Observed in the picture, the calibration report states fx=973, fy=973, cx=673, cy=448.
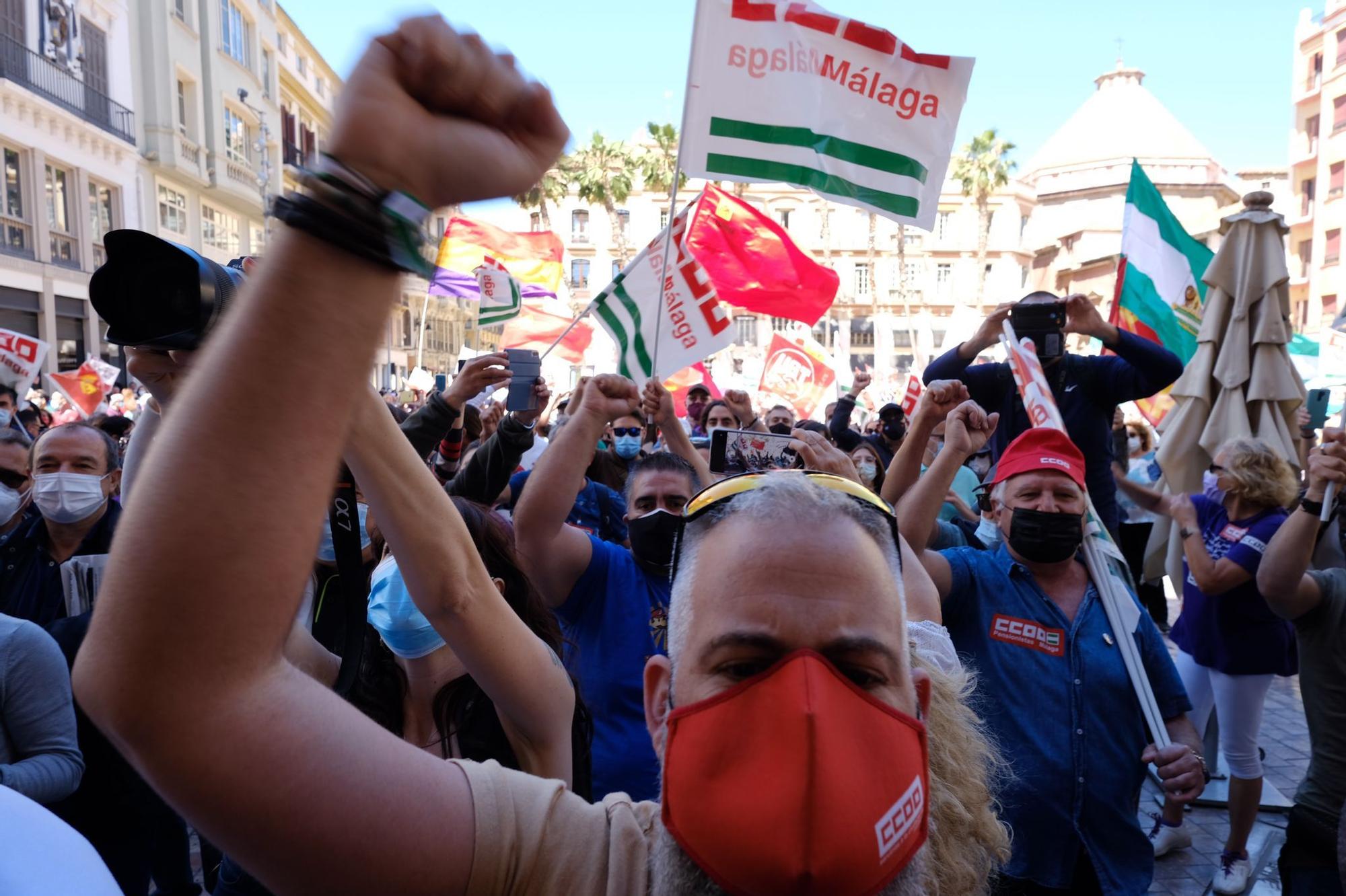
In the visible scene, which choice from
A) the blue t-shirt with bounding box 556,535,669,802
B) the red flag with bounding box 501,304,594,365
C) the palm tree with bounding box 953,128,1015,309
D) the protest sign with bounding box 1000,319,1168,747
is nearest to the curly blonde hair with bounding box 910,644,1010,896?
the blue t-shirt with bounding box 556,535,669,802

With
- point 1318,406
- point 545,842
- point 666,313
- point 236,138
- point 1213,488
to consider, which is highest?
point 236,138

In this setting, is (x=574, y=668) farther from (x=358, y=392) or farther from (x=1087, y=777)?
(x=358, y=392)

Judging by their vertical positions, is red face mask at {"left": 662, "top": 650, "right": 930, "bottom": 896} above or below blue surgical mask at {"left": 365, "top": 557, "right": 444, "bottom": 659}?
above

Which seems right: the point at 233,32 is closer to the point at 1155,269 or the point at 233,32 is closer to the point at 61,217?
the point at 61,217

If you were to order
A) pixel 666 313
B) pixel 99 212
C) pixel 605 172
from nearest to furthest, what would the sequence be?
pixel 666 313 < pixel 99 212 < pixel 605 172

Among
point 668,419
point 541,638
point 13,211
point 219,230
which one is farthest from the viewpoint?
point 219,230

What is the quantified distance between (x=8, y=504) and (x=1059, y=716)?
4441 millimetres

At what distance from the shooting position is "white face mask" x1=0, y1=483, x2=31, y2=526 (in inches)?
171

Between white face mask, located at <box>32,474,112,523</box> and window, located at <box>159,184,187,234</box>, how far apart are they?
93.8 ft

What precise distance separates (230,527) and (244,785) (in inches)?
12.1

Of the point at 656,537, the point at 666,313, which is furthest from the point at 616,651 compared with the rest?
the point at 666,313

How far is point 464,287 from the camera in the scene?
1227 centimetres

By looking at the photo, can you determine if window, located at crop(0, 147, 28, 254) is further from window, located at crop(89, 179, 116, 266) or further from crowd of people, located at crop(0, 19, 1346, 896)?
crowd of people, located at crop(0, 19, 1346, 896)

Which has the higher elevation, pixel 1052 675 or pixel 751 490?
pixel 751 490
